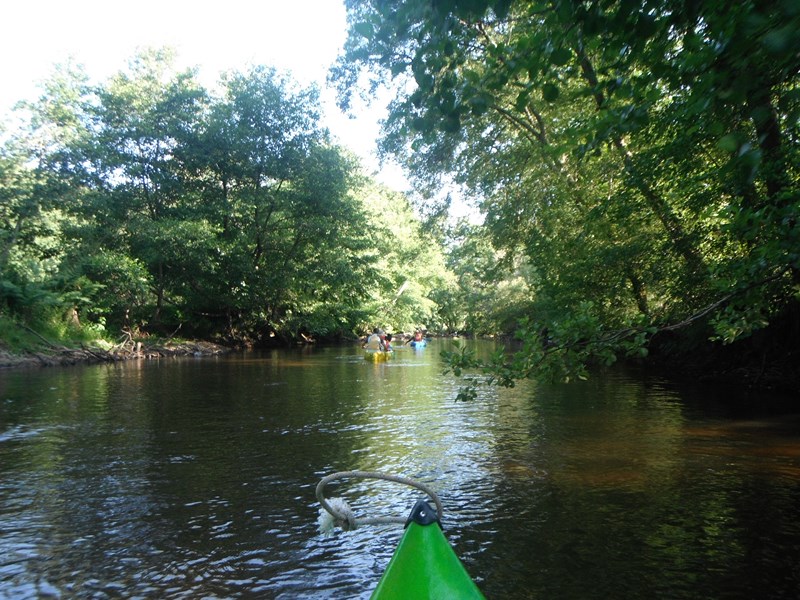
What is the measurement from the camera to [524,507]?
234 inches

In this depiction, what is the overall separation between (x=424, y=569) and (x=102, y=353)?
1018 inches

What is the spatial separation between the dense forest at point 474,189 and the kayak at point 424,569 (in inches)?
80.2

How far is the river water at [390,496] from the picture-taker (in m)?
4.49

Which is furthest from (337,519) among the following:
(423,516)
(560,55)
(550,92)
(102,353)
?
(102,353)

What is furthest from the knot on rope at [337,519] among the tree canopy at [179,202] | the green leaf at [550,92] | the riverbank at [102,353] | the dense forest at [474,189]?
the tree canopy at [179,202]

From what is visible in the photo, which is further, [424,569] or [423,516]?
[423,516]

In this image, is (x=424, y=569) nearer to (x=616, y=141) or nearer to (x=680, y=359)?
→ (x=616, y=141)

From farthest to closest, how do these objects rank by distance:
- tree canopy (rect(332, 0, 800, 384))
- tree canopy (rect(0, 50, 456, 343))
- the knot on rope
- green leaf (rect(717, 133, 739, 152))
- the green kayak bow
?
1. tree canopy (rect(0, 50, 456, 343))
2. the knot on rope
3. tree canopy (rect(332, 0, 800, 384))
4. the green kayak bow
5. green leaf (rect(717, 133, 739, 152))

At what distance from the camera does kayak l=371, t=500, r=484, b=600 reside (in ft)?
8.69

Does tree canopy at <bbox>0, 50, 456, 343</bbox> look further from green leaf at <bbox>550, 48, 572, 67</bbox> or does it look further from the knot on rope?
green leaf at <bbox>550, 48, 572, 67</bbox>

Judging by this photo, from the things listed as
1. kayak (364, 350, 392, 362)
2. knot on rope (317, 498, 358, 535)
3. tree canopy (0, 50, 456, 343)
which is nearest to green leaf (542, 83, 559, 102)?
knot on rope (317, 498, 358, 535)

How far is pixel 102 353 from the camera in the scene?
82.7 feet

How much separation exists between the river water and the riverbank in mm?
10820

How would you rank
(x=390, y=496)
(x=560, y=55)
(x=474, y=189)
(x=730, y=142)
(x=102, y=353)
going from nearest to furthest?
1. (x=730, y=142)
2. (x=560, y=55)
3. (x=390, y=496)
4. (x=474, y=189)
5. (x=102, y=353)
